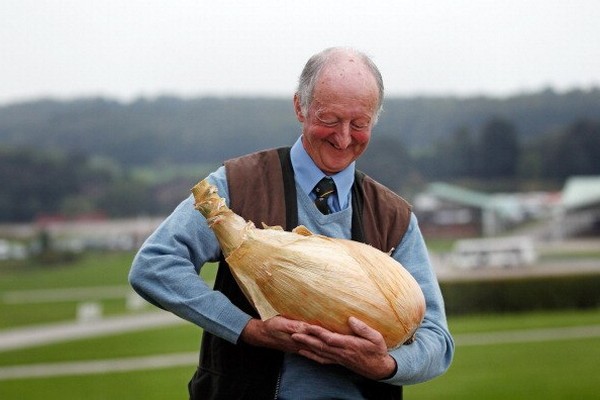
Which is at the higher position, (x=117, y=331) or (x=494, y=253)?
(x=494, y=253)

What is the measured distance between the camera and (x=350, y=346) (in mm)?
2549

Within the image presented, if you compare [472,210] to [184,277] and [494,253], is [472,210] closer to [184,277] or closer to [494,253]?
[494,253]

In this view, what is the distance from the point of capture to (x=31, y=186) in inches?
1420

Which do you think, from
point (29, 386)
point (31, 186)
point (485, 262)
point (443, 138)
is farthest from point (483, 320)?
point (31, 186)

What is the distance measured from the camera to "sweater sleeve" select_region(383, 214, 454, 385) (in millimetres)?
2713

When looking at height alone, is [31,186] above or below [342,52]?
below

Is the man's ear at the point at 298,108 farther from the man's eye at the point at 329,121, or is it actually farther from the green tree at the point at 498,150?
the green tree at the point at 498,150

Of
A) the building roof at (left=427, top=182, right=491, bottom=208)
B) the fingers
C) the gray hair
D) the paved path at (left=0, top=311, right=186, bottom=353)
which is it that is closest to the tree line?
the building roof at (left=427, top=182, right=491, bottom=208)

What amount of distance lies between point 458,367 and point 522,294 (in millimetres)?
8952

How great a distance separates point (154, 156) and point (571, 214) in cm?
1428

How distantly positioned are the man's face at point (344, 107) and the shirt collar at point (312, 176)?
116 mm

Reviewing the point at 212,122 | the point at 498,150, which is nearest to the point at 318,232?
the point at 498,150

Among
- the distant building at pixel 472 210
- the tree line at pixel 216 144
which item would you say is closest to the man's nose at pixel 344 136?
the tree line at pixel 216 144

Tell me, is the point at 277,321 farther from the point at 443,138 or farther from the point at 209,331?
the point at 443,138
